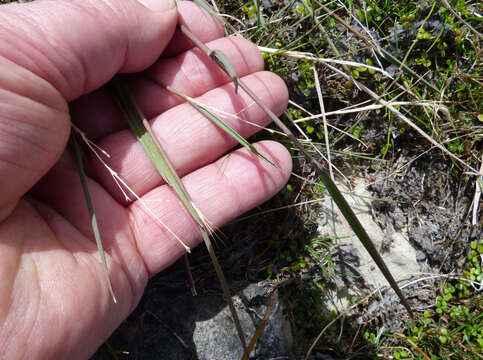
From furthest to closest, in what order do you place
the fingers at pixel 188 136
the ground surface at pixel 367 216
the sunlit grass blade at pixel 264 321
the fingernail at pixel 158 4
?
1. the ground surface at pixel 367 216
2. the sunlit grass blade at pixel 264 321
3. the fingers at pixel 188 136
4. the fingernail at pixel 158 4

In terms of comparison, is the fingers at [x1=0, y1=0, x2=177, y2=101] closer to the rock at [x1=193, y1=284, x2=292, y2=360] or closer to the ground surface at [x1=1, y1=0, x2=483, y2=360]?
the ground surface at [x1=1, y1=0, x2=483, y2=360]

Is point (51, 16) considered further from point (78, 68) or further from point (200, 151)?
point (200, 151)

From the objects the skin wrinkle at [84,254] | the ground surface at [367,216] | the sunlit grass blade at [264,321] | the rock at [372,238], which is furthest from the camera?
the rock at [372,238]

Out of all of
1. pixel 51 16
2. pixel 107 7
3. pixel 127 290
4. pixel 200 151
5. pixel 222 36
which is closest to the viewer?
pixel 51 16

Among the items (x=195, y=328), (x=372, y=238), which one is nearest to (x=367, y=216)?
(x=372, y=238)

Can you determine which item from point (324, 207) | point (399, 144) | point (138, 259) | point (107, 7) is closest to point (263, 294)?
point (324, 207)

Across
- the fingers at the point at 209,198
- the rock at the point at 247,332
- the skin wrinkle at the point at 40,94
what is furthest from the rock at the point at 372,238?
the skin wrinkle at the point at 40,94

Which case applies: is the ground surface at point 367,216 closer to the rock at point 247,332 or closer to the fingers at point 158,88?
the rock at point 247,332
